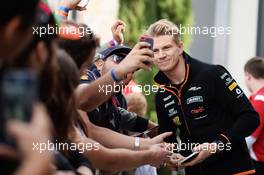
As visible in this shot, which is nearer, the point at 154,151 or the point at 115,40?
the point at 154,151

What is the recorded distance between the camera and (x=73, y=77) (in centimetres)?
249

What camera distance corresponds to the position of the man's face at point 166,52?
4.40 metres

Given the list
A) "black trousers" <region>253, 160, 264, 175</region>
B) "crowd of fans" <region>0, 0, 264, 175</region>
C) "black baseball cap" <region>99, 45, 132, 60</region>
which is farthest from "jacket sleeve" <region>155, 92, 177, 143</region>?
"black trousers" <region>253, 160, 264, 175</region>

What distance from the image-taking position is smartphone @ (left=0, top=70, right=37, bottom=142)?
1263 mm

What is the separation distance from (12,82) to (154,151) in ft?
8.53

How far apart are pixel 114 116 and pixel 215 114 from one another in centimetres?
66

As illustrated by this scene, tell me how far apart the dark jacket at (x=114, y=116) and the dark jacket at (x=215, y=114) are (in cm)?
37

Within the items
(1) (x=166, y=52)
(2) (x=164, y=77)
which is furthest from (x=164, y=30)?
(2) (x=164, y=77)

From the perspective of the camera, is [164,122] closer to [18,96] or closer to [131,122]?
[131,122]

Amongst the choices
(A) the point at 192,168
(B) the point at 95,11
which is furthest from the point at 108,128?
(B) the point at 95,11

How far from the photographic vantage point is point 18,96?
1.26 metres

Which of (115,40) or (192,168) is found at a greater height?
(115,40)

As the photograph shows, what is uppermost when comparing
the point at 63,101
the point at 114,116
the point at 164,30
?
the point at 164,30

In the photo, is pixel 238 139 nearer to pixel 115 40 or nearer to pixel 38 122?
pixel 115 40
